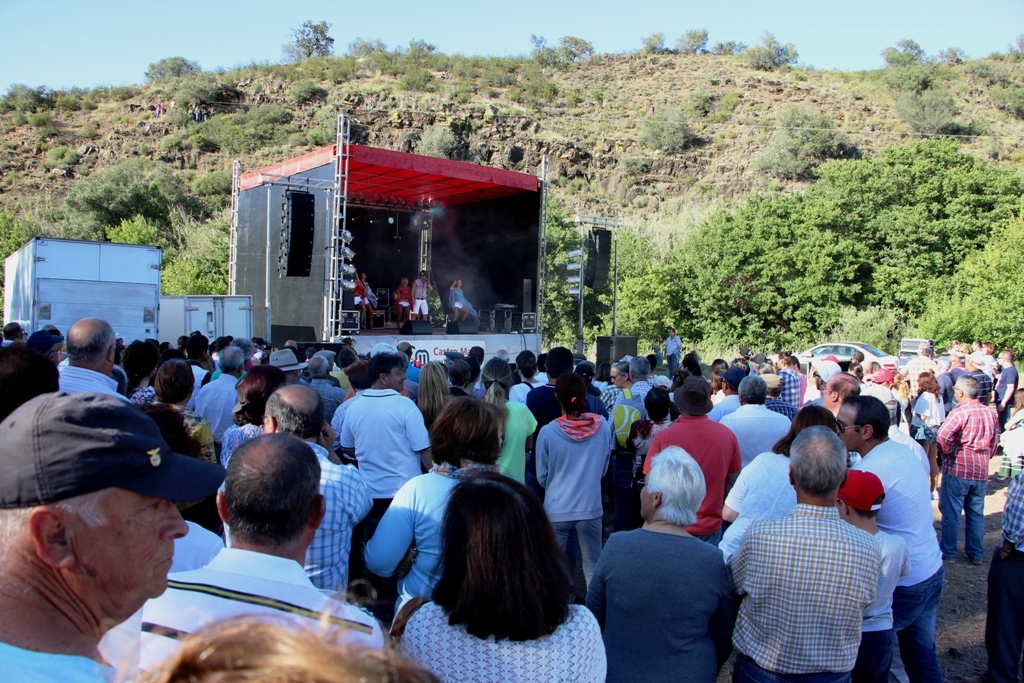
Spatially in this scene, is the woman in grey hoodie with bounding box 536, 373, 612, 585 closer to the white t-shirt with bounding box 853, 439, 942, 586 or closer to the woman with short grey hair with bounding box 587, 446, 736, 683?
the white t-shirt with bounding box 853, 439, 942, 586

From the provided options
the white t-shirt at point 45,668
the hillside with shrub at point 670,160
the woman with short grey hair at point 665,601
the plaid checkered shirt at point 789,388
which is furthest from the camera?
the hillside with shrub at point 670,160

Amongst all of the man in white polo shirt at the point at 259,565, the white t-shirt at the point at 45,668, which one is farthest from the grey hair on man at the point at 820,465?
the white t-shirt at the point at 45,668

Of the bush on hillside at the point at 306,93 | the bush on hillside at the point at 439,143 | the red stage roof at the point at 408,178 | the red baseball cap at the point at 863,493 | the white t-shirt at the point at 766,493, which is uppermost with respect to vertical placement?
the bush on hillside at the point at 306,93

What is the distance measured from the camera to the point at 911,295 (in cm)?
2522

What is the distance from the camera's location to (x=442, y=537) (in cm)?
191

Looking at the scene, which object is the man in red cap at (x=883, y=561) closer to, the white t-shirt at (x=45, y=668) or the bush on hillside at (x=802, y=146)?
the white t-shirt at (x=45, y=668)

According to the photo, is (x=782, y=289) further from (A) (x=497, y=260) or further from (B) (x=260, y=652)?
(B) (x=260, y=652)

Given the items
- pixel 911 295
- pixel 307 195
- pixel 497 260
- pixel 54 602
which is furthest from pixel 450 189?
pixel 911 295

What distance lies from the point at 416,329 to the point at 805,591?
36.8 feet

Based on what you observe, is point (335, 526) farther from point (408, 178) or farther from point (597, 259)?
point (597, 259)

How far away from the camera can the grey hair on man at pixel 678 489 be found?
2.57m

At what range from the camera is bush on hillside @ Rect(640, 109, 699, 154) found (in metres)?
50.2

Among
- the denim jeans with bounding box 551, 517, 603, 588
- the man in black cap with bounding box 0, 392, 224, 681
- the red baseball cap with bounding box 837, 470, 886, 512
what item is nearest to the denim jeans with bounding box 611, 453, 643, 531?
the denim jeans with bounding box 551, 517, 603, 588

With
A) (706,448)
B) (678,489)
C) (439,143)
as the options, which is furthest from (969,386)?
(439,143)
